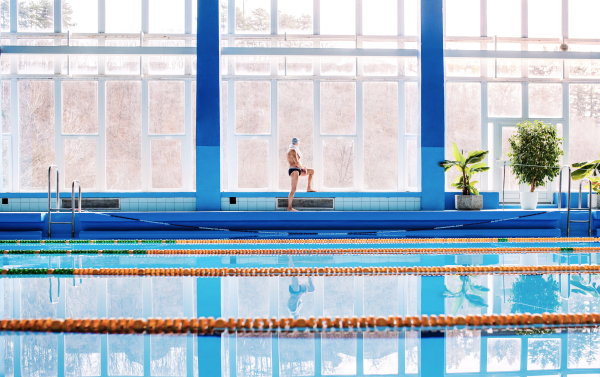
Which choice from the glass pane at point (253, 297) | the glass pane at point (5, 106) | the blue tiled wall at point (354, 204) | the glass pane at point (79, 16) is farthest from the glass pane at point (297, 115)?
the glass pane at point (253, 297)

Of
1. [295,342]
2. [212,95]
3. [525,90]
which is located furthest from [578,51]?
[295,342]

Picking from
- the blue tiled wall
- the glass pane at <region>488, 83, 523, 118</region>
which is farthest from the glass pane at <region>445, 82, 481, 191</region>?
the blue tiled wall

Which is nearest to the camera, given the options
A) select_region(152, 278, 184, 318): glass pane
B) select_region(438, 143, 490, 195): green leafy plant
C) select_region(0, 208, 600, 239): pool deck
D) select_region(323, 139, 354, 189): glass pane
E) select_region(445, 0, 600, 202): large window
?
select_region(152, 278, 184, 318): glass pane

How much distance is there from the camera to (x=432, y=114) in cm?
841

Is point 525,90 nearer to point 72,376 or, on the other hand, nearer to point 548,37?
point 548,37

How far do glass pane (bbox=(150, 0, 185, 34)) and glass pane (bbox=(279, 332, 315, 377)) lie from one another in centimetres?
807

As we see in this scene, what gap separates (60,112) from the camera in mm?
8828

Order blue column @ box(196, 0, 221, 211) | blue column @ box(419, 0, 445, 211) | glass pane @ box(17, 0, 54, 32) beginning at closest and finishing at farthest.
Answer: blue column @ box(196, 0, 221, 211) → blue column @ box(419, 0, 445, 211) → glass pane @ box(17, 0, 54, 32)

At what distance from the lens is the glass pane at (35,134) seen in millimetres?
8805

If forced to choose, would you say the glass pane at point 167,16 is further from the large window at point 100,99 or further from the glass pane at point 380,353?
the glass pane at point 380,353

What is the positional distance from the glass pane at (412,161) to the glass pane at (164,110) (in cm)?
452

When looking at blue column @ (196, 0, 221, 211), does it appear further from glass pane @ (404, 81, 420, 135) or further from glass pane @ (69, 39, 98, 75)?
glass pane @ (404, 81, 420, 135)

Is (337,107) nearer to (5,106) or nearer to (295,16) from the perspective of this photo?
(295,16)

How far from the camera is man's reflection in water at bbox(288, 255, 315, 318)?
2.85 m
